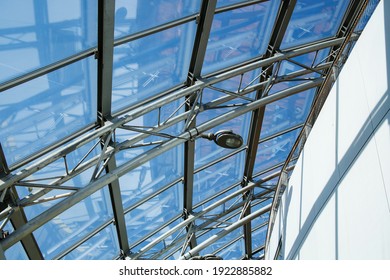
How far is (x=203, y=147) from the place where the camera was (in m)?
17.6

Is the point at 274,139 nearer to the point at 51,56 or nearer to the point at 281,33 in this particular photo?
the point at 281,33

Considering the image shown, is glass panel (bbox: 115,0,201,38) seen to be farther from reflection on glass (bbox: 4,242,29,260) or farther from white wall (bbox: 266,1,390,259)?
reflection on glass (bbox: 4,242,29,260)

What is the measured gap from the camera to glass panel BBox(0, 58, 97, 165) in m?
11.2

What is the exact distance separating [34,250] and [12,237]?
107 inches

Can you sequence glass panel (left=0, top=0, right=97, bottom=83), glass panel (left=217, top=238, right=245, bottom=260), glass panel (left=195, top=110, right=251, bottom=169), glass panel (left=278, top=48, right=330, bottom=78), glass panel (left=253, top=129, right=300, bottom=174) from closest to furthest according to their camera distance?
glass panel (left=0, top=0, right=97, bottom=83) → glass panel (left=278, top=48, right=330, bottom=78) → glass panel (left=195, top=110, right=251, bottom=169) → glass panel (left=253, top=129, right=300, bottom=174) → glass panel (left=217, top=238, right=245, bottom=260)

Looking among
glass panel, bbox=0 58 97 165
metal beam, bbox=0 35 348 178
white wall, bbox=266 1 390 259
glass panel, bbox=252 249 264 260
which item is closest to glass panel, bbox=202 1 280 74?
metal beam, bbox=0 35 348 178

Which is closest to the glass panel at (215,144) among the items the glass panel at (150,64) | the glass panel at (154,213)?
the glass panel at (154,213)

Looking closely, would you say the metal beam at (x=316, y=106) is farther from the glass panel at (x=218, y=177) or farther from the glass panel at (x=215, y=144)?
the glass panel at (x=218, y=177)

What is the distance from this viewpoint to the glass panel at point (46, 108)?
11.2m

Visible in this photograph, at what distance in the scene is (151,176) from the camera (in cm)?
1677

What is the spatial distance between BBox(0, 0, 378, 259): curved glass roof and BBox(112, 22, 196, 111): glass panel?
0.11 feet

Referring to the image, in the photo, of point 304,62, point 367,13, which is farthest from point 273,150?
point 367,13

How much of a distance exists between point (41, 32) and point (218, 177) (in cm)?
1068

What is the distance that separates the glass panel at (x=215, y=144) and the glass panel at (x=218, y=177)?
1.75 ft
